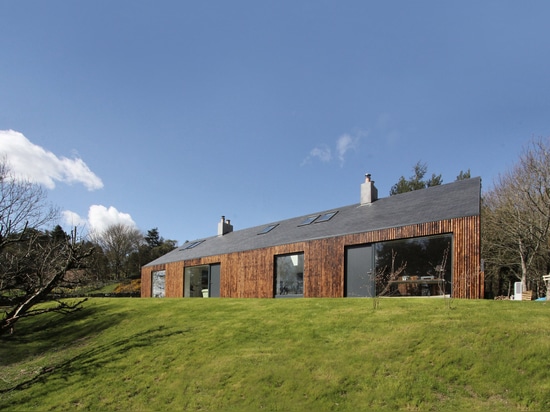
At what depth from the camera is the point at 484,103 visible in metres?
16.1

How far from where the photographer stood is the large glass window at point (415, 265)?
42.2 feet

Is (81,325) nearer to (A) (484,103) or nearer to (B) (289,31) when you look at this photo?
(B) (289,31)

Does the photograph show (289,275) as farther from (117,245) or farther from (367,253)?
(117,245)

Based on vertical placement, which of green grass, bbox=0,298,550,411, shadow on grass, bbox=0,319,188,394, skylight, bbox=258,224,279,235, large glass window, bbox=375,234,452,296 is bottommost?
shadow on grass, bbox=0,319,188,394

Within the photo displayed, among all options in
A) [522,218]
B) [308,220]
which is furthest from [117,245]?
[522,218]

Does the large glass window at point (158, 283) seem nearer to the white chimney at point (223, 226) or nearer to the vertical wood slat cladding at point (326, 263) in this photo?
the vertical wood slat cladding at point (326, 263)

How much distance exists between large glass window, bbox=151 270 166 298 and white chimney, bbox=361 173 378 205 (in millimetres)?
16115

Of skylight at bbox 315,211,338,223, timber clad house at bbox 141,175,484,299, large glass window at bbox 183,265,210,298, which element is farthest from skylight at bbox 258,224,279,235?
large glass window at bbox 183,265,210,298

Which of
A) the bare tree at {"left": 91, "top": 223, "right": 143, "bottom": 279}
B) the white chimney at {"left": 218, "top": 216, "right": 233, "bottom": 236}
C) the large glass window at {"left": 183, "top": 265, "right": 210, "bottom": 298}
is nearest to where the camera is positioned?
the large glass window at {"left": 183, "top": 265, "right": 210, "bottom": 298}

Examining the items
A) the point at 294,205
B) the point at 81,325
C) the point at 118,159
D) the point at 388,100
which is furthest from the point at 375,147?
the point at 81,325

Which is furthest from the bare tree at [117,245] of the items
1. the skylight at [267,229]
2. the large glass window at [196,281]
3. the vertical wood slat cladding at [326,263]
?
the skylight at [267,229]

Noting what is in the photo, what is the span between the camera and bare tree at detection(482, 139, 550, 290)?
69.7 feet

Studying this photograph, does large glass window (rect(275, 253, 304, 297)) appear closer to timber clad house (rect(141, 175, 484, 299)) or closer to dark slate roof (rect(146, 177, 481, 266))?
timber clad house (rect(141, 175, 484, 299))

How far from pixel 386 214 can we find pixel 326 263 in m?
3.36
